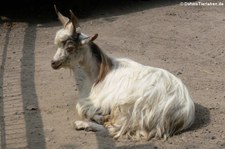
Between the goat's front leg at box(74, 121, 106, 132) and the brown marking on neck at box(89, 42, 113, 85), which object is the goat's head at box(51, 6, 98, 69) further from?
the goat's front leg at box(74, 121, 106, 132)

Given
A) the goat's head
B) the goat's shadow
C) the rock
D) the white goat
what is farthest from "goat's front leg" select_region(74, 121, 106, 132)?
the goat's shadow

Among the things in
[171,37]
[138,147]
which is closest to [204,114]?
[138,147]

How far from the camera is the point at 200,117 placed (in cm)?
544

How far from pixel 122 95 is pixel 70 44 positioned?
2.46ft

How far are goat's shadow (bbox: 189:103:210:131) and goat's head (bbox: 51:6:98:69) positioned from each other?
1401 millimetres

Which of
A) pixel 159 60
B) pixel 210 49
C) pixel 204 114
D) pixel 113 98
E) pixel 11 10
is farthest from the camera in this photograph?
pixel 11 10

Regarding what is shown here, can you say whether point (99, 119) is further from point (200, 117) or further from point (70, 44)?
point (200, 117)

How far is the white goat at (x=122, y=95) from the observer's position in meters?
4.95

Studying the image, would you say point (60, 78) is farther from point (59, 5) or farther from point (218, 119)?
point (59, 5)

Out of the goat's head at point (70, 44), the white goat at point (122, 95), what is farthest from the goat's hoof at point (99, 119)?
the goat's head at point (70, 44)

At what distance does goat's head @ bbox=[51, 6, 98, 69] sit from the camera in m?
5.14

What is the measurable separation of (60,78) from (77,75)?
23cm

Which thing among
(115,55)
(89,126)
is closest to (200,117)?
(89,126)

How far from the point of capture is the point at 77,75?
666 cm
